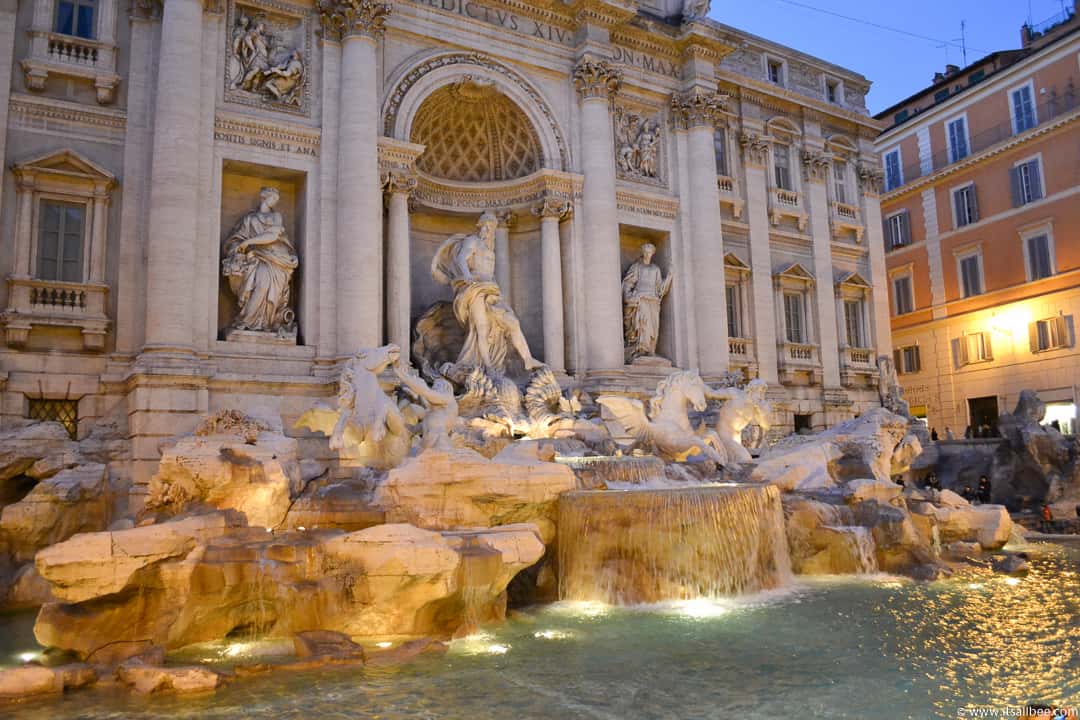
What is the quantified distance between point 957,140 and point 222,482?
27681 millimetres

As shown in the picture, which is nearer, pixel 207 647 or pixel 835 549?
pixel 207 647

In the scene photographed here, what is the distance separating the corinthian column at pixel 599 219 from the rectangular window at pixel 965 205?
15.8m

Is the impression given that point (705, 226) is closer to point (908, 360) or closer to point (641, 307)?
point (641, 307)

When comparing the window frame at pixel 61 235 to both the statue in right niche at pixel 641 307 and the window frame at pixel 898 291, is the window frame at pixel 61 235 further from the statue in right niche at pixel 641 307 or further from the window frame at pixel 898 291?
the window frame at pixel 898 291

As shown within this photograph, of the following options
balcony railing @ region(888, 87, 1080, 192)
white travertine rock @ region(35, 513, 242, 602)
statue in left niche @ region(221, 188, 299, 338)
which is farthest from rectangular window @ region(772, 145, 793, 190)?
white travertine rock @ region(35, 513, 242, 602)

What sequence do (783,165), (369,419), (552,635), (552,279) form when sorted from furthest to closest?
(783,165) → (552,279) → (369,419) → (552,635)

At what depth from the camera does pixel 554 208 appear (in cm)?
1750

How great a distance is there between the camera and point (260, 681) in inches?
272

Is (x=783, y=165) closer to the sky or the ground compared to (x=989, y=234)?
closer to the sky

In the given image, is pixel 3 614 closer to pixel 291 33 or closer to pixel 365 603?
pixel 365 603

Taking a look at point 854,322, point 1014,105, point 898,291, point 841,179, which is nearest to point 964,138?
point 1014,105

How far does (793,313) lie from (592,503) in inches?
533

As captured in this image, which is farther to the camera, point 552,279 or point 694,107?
point 694,107

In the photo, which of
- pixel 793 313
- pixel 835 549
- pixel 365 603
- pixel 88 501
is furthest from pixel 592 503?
pixel 793 313
